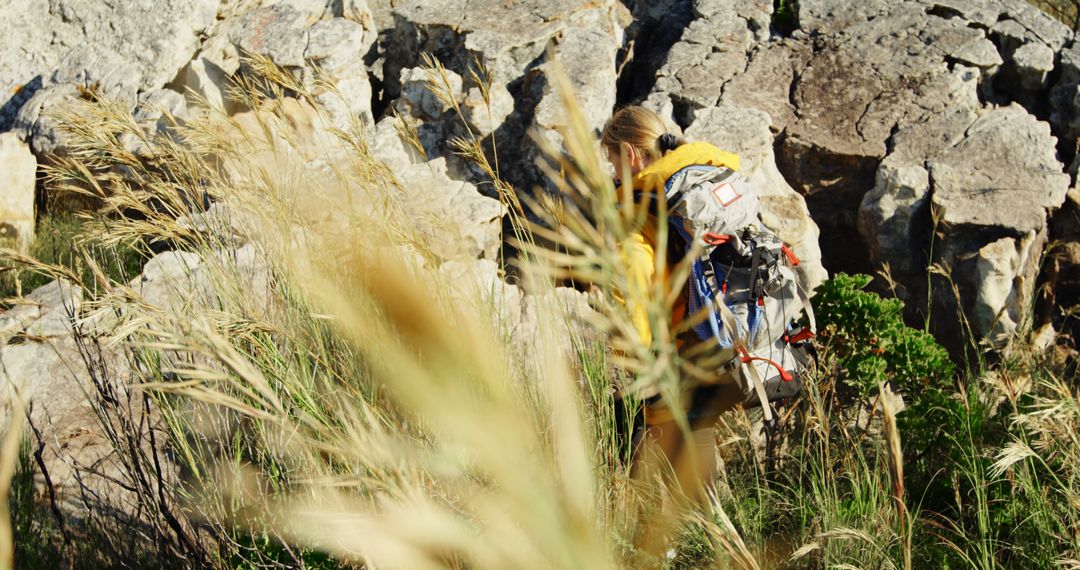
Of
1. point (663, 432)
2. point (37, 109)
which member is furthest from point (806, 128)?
point (37, 109)

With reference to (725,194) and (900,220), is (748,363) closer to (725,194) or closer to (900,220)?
(725,194)

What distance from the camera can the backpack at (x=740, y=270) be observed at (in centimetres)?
245

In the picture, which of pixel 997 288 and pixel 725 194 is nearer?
pixel 725 194

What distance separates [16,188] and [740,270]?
14.9 ft

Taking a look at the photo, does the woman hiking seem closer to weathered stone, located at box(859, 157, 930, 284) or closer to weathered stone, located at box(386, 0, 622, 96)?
weathered stone, located at box(859, 157, 930, 284)

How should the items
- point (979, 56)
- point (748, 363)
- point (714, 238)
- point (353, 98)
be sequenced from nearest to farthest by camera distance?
point (748, 363)
point (714, 238)
point (979, 56)
point (353, 98)

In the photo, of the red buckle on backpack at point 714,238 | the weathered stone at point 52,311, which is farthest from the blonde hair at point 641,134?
the weathered stone at point 52,311

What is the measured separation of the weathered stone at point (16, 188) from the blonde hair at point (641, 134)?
3.80 meters

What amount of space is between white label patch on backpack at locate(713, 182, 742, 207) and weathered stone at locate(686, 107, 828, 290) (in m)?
1.34

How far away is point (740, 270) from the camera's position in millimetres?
2561

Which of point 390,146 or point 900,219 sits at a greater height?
point 390,146

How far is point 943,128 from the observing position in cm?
421

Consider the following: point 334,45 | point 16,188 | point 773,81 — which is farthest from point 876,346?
point 16,188

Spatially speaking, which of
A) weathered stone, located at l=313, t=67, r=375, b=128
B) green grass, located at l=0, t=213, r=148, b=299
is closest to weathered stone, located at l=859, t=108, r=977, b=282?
weathered stone, located at l=313, t=67, r=375, b=128
